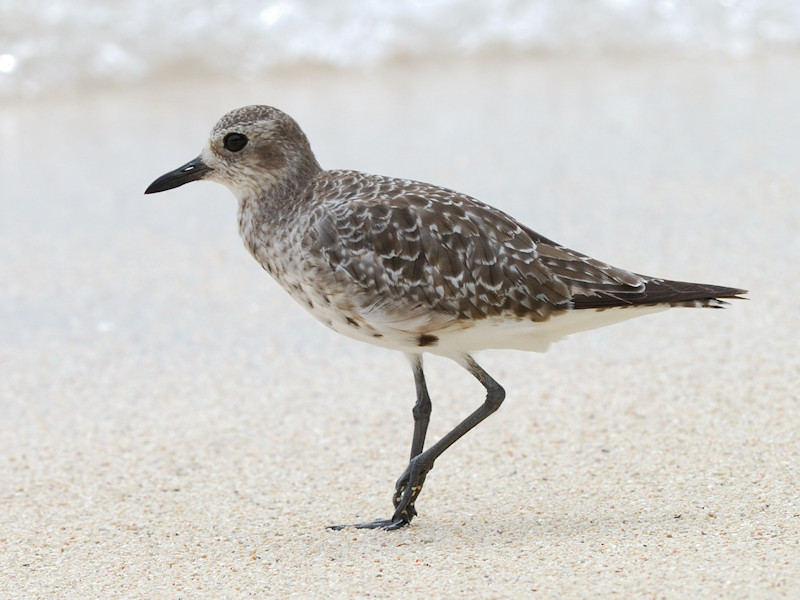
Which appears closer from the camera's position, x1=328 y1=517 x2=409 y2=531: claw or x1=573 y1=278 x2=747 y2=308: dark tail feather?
x1=573 y1=278 x2=747 y2=308: dark tail feather

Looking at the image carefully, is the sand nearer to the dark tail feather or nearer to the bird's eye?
the dark tail feather

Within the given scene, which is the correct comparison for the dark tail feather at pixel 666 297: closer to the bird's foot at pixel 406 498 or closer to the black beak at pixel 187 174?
the bird's foot at pixel 406 498

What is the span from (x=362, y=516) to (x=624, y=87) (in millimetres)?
7677

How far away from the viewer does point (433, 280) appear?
4613 millimetres

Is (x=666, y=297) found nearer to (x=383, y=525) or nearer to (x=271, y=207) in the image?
(x=383, y=525)

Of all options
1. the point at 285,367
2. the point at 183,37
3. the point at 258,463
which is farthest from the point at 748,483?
the point at 183,37

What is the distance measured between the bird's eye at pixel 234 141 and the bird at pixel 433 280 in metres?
0.32

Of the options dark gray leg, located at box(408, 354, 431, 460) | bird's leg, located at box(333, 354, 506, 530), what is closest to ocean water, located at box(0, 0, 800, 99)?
dark gray leg, located at box(408, 354, 431, 460)

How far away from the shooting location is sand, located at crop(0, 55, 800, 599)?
4363mm

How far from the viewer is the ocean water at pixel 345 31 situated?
1254 cm

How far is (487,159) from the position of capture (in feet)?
31.5

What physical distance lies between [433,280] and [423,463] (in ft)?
2.56

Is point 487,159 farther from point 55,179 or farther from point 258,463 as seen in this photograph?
point 258,463

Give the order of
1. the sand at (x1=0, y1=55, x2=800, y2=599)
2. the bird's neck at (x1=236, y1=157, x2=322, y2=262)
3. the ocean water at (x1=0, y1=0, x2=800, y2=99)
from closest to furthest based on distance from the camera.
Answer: the sand at (x1=0, y1=55, x2=800, y2=599) < the bird's neck at (x1=236, y1=157, x2=322, y2=262) < the ocean water at (x1=0, y1=0, x2=800, y2=99)
